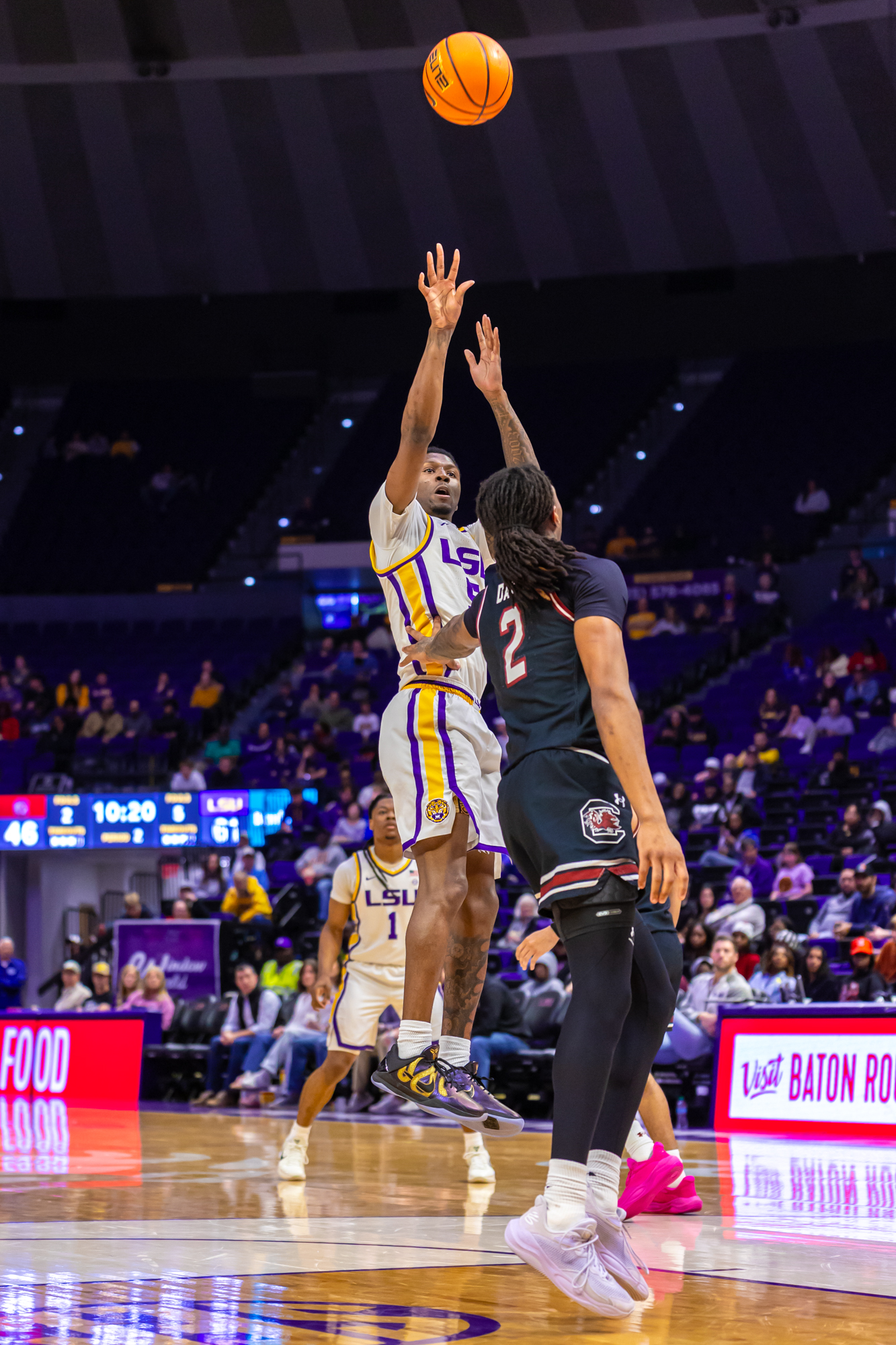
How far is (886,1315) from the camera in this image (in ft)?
12.4

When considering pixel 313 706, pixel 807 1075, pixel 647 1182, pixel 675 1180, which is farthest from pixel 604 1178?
pixel 313 706

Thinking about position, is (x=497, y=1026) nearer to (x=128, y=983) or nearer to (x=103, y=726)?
(x=128, y=983)

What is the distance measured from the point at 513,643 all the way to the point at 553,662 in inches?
6.4

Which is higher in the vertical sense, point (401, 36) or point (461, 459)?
point (401, 36)

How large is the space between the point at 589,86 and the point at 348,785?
1221cm

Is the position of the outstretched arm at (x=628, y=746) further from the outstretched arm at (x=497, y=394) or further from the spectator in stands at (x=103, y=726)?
the spectator in stands at (x=103, y=726)

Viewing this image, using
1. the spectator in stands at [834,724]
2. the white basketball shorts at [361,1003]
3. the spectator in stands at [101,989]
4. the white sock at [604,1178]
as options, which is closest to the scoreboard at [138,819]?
the spectator in stands at [101,989]

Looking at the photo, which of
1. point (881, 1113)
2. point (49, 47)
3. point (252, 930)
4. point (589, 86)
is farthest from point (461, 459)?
point (881, 1113)

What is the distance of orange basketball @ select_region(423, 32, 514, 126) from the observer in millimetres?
7086

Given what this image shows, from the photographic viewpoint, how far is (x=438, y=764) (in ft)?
18.4

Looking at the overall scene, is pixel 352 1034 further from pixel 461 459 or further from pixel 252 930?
pixel 461 459

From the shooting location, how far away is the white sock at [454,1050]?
211 inches

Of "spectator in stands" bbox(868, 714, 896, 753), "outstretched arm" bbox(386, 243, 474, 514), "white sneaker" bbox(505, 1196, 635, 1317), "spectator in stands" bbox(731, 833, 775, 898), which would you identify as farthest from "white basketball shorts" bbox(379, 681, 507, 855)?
"spectator in stands" bbox(868, 714, 896, 753)

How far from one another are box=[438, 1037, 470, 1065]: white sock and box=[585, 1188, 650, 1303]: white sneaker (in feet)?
4.33
